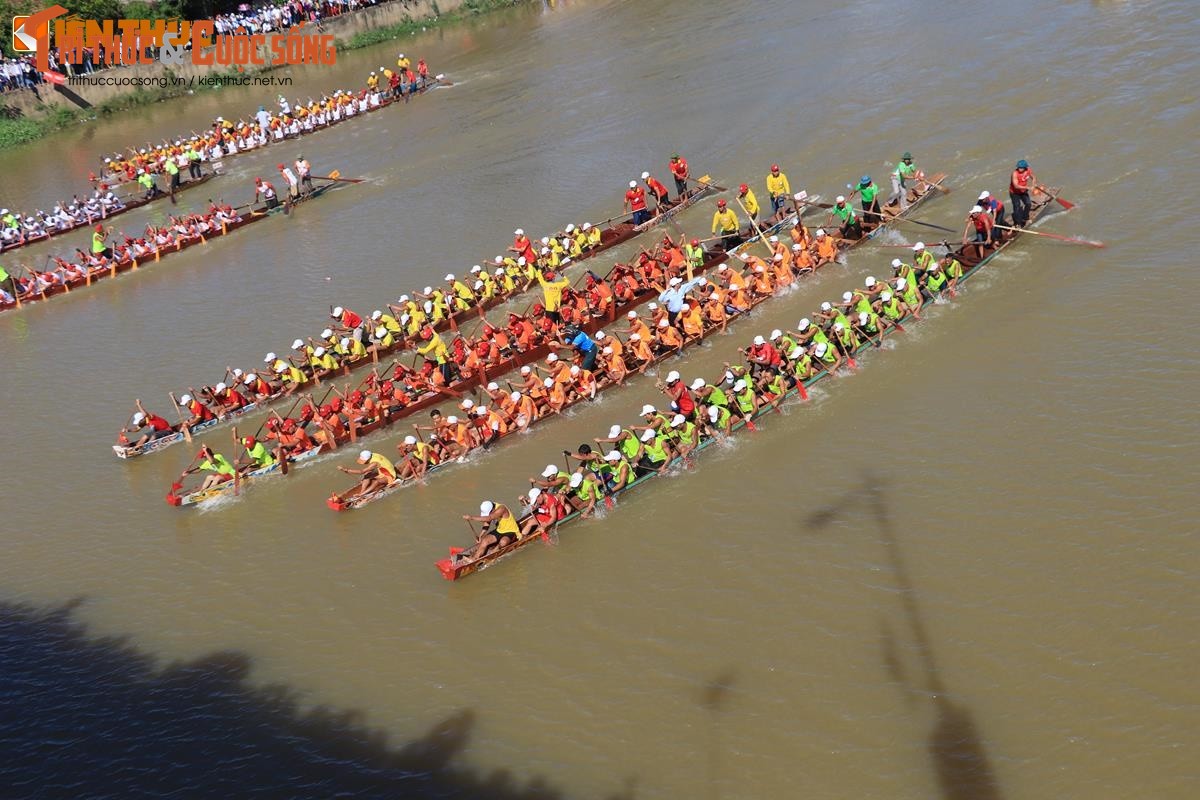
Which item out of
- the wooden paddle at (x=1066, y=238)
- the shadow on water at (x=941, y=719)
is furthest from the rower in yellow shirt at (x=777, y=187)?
the shadow on water at (x=941, y=719)

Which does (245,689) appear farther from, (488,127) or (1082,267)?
(488,127)

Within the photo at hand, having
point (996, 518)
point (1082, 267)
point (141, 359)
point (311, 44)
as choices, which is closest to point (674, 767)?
point (996, 518)

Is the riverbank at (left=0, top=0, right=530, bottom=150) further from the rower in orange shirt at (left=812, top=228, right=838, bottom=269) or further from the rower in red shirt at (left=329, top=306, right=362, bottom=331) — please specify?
the rower in orange shirt at (left=812, top=228, right=838, bottom=269)

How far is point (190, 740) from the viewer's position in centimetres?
1189

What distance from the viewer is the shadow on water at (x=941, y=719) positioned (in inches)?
376

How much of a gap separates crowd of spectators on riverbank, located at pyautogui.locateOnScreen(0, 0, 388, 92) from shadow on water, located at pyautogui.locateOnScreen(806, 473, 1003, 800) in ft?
148

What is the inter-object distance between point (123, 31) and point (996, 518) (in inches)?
1856

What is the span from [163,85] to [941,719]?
46756mm

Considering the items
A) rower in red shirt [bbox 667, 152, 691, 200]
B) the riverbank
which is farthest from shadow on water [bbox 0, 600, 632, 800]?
the riverbank

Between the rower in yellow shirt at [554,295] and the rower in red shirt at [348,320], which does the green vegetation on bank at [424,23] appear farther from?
the rower in yellow shirt at [554,295]

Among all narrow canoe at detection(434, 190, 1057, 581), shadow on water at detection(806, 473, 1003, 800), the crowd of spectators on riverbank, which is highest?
the crowd of spectators on riverbank

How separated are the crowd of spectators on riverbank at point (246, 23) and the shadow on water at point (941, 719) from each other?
148 ft

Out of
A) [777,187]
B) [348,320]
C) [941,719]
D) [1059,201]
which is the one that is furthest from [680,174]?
[941,719]

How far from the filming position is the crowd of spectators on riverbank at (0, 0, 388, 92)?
43969mm
